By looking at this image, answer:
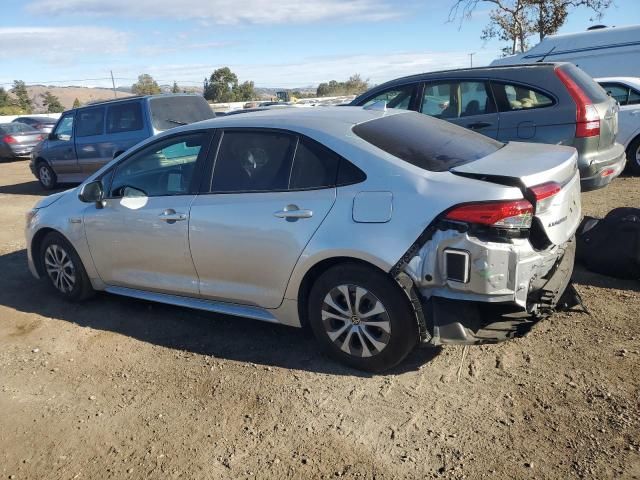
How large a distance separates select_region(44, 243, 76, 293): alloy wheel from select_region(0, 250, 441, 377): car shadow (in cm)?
19

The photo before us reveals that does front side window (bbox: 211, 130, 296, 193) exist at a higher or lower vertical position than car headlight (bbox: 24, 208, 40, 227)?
higher

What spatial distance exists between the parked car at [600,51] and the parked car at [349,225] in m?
9.49

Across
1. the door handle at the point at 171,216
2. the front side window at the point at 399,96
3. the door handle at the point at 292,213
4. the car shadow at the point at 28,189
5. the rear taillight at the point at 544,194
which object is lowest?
the car shadow at the point at 28,189

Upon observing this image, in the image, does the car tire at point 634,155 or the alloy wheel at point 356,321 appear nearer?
the alloy wheel at point 356,321

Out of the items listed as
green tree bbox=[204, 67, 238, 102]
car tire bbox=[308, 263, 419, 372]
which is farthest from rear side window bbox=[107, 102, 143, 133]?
green tree bbox=[204, 67, 238, 102]

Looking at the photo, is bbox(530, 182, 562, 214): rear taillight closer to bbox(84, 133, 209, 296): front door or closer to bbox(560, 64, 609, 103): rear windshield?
bbox(84, 133, 209, 296): front door

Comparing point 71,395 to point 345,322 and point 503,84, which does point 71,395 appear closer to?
point 345,322

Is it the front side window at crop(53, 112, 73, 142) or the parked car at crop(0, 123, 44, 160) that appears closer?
the front side window at crop(53, 112, 73, 142)

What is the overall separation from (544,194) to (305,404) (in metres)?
1.80

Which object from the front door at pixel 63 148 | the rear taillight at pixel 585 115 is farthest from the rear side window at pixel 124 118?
the rear taillight at pixel 585 115

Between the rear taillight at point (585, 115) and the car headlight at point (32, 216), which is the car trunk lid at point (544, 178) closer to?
the rear taillight at point (585, 115)

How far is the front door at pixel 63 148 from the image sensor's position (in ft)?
38.0

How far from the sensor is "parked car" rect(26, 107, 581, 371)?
3.19 m

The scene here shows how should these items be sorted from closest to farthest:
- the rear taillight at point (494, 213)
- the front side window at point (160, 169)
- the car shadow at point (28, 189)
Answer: the rear taillight at point (494, 213) → the front side window at point (160, 169) → the car shadow at point (28, 189)
